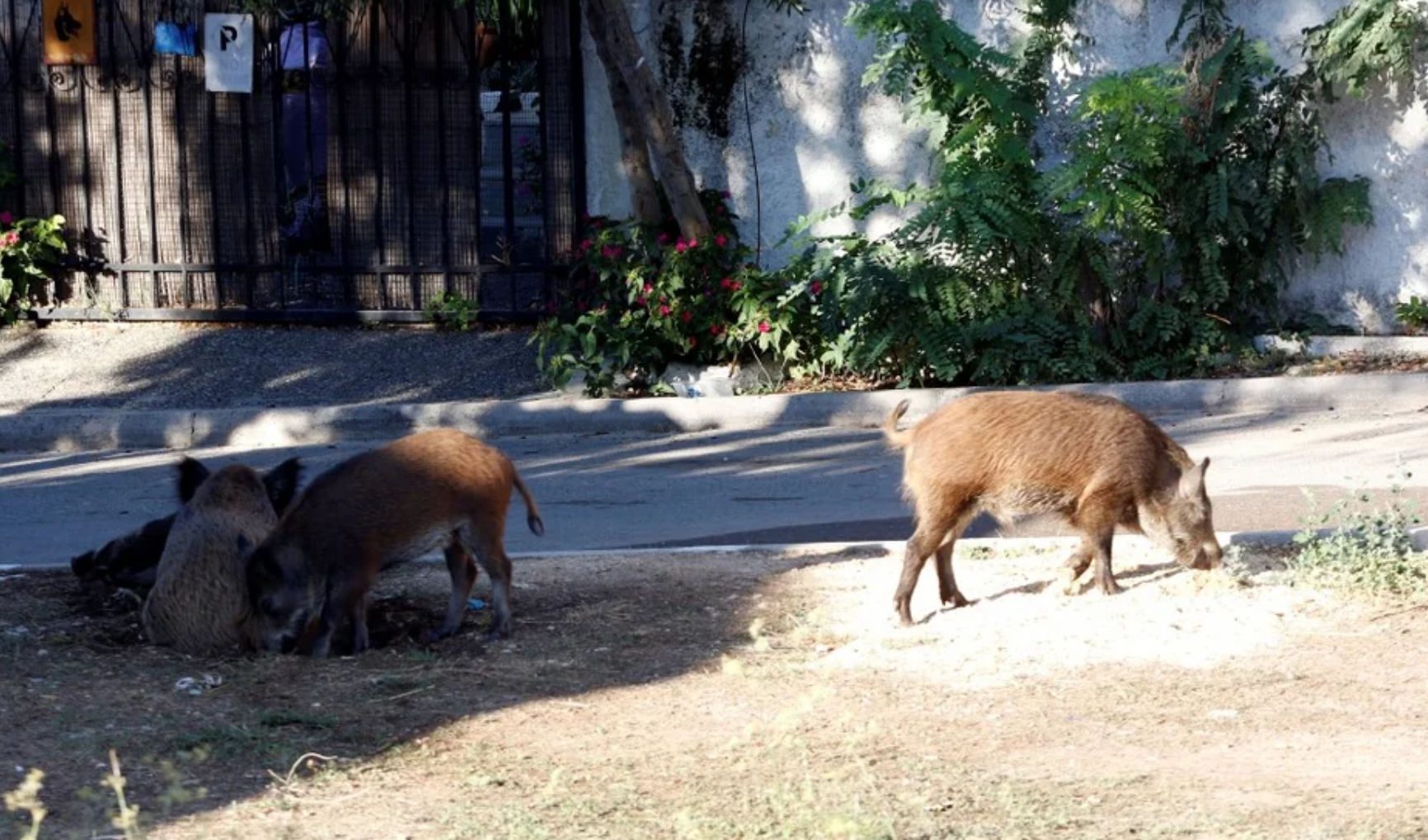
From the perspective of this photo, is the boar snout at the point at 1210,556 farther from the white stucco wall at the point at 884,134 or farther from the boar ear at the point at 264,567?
the white stucco wall at the point at 884,134

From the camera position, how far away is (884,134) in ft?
47.2

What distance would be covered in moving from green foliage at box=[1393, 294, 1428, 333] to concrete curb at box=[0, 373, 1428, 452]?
172 centimetres

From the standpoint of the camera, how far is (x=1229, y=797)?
204 inches

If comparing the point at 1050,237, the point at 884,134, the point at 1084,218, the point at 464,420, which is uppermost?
the point at 884,134

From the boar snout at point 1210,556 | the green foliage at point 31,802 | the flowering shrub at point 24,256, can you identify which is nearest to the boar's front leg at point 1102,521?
A: the boar snout at point 1210,556

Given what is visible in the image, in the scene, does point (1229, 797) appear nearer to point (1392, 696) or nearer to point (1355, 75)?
point (1392, 696)

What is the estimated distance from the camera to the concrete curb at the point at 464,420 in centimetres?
1266

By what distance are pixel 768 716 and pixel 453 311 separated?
29.9ft

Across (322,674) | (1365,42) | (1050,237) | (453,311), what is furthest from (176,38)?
(322,674)

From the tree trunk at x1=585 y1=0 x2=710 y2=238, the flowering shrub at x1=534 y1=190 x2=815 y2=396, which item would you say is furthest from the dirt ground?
the tree trunk at x1=585 y1=0 x2=710 y2=238

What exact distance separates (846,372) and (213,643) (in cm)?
707

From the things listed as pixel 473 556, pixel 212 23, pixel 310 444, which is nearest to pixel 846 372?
pixel 310 444

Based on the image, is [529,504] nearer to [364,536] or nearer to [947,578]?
[364,536]

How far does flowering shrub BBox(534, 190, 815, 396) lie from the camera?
43.6 feet
